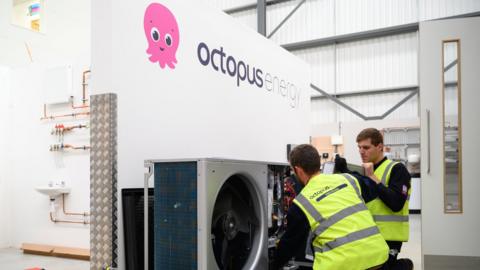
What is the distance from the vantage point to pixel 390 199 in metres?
2.50

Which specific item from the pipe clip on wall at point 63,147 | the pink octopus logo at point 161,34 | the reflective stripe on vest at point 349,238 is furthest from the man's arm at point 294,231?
the pipe clip on wall at point 63,147

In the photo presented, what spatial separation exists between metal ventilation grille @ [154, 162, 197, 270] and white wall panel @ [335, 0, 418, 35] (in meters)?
9.35

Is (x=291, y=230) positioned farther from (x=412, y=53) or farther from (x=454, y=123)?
(x=412, y=53)

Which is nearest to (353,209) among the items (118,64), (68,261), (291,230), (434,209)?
(291,230)

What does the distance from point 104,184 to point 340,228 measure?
4.34 feet

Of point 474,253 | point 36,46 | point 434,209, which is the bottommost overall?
point 474,253

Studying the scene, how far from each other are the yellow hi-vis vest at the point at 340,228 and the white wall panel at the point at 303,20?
932cm

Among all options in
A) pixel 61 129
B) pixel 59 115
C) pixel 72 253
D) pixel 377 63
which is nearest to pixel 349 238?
pixel 72 253

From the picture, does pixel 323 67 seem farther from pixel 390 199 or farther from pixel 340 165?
pixel 390 199

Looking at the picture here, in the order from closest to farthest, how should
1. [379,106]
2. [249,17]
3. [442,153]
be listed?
[442,153] < [379,106] < [249,17]

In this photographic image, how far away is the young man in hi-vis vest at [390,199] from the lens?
8.27ft

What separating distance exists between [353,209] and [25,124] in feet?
18.5

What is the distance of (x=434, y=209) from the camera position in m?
4.01

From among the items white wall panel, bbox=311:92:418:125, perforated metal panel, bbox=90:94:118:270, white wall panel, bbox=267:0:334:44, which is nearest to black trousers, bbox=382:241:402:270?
perforated metal panel, bbox=90:94:118:270
